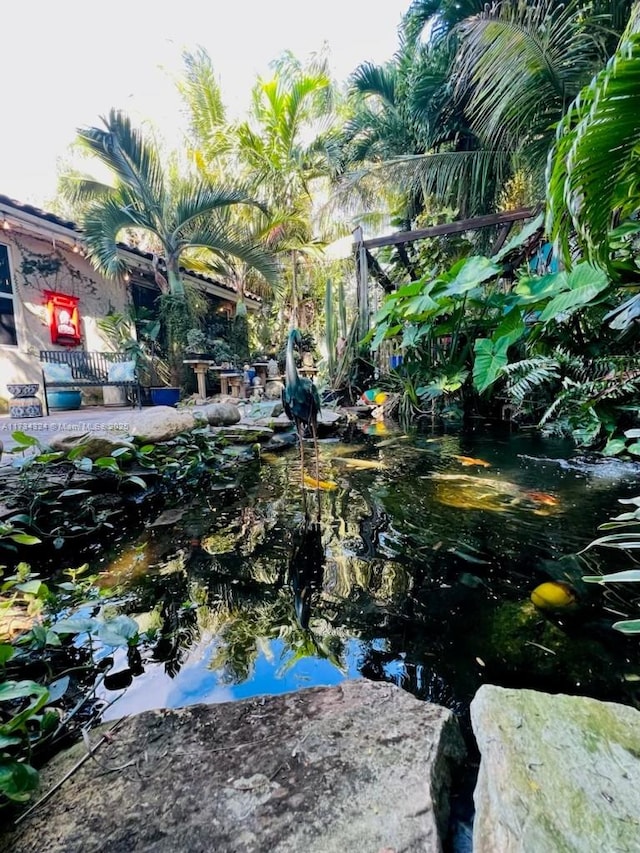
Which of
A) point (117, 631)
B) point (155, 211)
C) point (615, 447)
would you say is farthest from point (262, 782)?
point (155, 211)

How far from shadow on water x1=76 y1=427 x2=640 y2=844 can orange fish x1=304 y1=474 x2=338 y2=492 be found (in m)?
0.04

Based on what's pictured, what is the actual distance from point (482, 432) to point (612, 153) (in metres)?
4.17

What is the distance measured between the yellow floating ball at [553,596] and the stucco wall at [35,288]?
799cm

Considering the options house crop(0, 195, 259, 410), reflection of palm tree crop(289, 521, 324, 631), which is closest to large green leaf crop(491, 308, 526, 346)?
reflection of palm tree crop(289, 521, 324, 631)

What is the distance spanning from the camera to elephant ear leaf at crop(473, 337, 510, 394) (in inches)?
163

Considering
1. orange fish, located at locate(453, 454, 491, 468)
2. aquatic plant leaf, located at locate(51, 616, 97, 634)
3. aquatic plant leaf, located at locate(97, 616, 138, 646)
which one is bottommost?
orange fish, located at locate(453, 454, 491, 468)

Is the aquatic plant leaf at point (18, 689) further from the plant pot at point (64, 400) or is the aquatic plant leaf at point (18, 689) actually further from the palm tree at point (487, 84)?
the palm tree at point (487, 84)

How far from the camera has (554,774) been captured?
671mm

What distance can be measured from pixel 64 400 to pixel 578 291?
278 inches

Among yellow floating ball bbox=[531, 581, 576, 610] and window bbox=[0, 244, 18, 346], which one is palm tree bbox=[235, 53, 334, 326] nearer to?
window bbox=[0, 244, 18, 346]

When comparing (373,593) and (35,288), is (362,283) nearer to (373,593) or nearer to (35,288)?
(35,288)

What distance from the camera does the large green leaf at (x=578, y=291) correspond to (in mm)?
3127

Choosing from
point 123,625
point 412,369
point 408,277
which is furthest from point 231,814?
point 408,277

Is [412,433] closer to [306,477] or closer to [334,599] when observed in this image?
[306,477]
